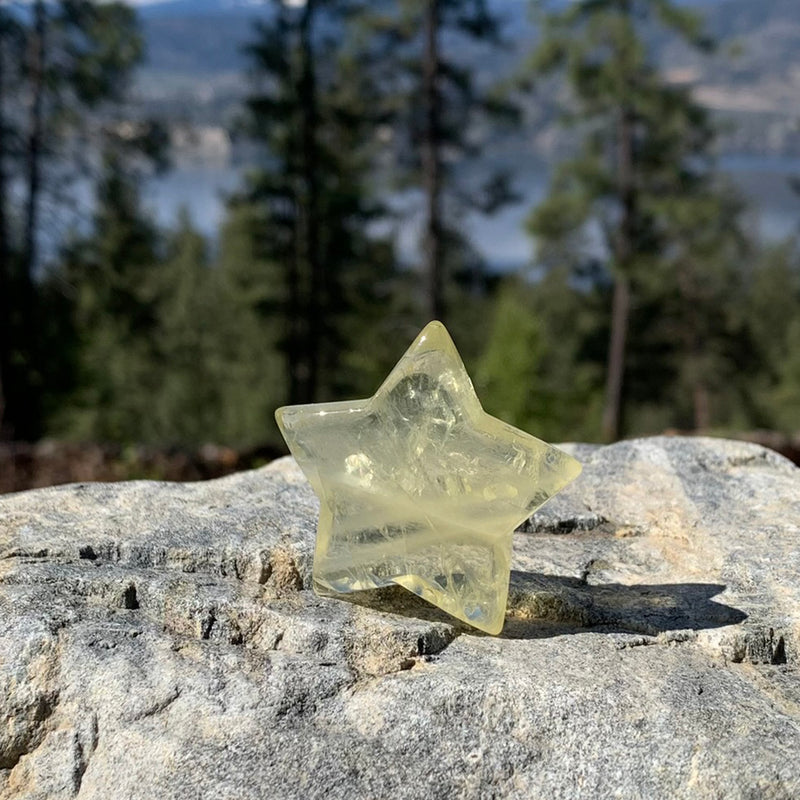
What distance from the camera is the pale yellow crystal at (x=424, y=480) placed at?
3162 millimetres

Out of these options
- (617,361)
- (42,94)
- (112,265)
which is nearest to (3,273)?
(112,265)

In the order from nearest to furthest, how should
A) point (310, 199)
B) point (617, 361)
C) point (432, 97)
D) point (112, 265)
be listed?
point (432, 97) < point (112, 265) < point (310, 199) < point (617, 361)

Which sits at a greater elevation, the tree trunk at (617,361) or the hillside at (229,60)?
the hillside at (229,60)

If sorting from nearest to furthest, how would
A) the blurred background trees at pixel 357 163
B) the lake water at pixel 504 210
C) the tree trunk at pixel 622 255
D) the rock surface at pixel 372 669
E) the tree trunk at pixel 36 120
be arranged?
the rock surface at pixel 372 669 → the tree trunk at pixel 36 120 → the blurred background trees at pixel 357 163 → the tree trunk at pixel 622 255 → the lake water at pixel 504 210

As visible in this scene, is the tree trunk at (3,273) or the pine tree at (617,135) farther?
the pine tree at (617,135)

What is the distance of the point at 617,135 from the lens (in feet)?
49.9

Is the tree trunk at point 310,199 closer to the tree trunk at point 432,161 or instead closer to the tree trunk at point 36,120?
the tree trunk at point 432,161

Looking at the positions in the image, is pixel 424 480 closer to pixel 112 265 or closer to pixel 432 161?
pixel 432 161

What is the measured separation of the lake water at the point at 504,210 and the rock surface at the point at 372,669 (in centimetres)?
1062

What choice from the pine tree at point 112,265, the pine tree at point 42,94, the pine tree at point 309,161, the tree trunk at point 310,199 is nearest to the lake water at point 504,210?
the pine tree at point 112,265

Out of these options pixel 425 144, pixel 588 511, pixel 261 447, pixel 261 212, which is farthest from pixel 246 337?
pixel 588 511

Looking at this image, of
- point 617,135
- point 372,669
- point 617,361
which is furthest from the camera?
point 617,361

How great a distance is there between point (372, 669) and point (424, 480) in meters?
0.69

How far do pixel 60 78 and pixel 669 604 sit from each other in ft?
39.3
